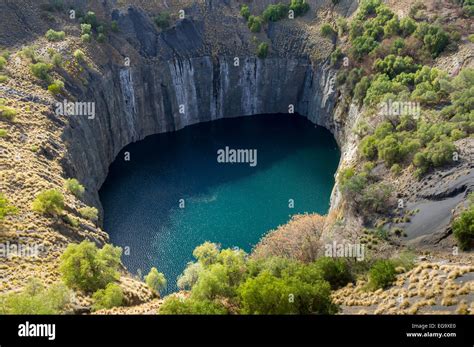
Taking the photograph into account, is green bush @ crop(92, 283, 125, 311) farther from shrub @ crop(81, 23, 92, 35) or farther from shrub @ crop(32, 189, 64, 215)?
shrub @ crop(81, 23, 92, 35)

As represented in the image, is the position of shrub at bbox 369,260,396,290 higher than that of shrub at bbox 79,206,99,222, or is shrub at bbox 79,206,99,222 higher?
shrub at bbox 79,206,99,222

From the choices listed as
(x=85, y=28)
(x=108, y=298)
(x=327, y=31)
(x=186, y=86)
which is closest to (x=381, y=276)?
(x=108, y=298)

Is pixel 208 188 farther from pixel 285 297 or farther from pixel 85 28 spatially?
pixel 285 297

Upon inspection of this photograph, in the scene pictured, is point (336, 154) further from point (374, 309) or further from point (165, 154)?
point (374, 309)

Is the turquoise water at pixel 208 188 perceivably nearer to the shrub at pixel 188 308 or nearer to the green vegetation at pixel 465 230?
the shrub at pixel 188 308

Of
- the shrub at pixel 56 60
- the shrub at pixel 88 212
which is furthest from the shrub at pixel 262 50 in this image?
the shrub at pixel 88 212

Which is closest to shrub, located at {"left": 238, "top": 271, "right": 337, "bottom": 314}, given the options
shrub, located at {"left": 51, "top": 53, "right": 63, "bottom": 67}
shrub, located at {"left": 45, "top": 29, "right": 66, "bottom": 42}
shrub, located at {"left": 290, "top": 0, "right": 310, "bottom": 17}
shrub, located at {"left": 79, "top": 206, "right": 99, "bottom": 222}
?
shrub, located at {"left": 79, "top": 206, "right": 99, "bottom": 222}
